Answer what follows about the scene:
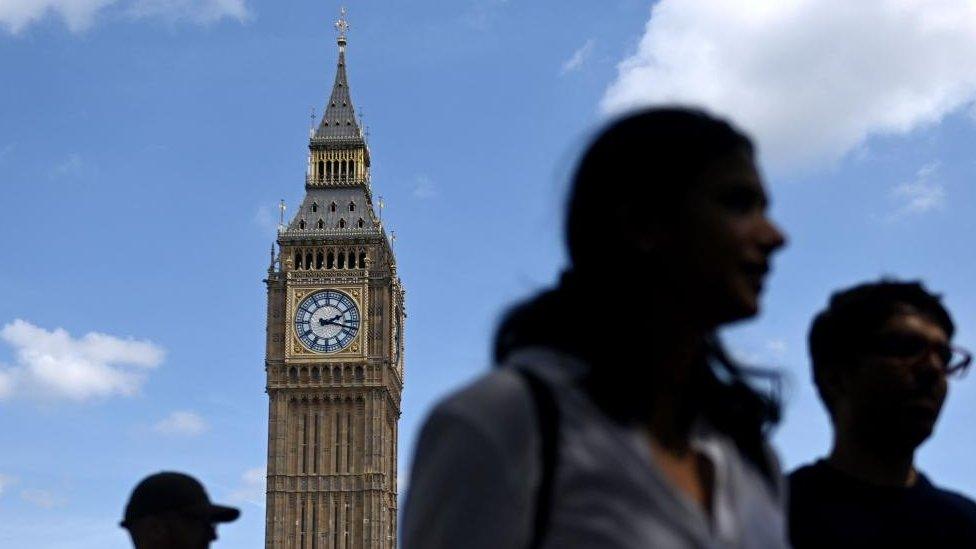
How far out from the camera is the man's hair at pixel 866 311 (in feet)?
11.4

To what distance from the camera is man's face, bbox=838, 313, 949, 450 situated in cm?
343

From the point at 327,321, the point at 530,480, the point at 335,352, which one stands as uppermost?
the point at 327,321

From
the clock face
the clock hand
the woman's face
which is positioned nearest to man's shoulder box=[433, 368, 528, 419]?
the woman's face

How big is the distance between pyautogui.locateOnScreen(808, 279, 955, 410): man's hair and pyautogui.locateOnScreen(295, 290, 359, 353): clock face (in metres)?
51.2

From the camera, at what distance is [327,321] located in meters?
54.8

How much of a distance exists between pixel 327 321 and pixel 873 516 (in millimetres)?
51764

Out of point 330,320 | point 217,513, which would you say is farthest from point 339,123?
point 217,513

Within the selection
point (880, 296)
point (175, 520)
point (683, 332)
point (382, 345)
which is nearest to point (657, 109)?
point (683, 332)

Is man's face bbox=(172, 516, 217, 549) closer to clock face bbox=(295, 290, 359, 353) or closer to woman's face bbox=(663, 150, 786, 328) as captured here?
woman's face bbox=(663, 150, 786, 328)

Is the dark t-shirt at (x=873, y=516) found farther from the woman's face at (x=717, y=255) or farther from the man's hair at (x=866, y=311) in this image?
the woman's face at (x=717, y=255)

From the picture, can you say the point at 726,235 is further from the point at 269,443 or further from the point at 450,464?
the point at 269,443

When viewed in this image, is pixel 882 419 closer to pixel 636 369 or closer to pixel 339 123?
pixel 636 369

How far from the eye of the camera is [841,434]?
11.8 ft

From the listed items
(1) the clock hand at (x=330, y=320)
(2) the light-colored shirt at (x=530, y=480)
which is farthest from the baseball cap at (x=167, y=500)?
(1) the clock hand at (x=330, y=320)
